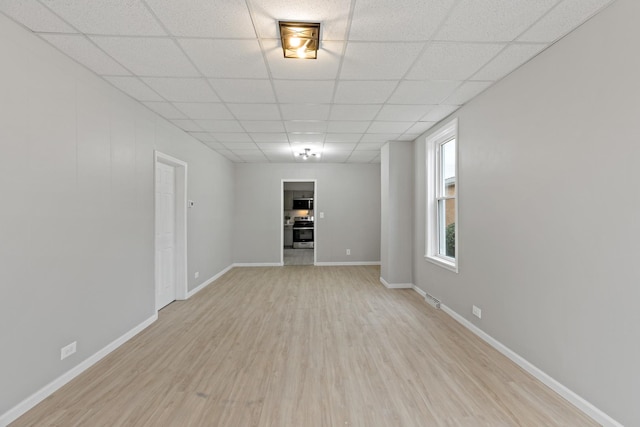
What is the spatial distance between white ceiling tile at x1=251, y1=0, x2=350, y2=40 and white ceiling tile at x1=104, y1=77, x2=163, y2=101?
5.07ft

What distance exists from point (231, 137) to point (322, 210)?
128 inches

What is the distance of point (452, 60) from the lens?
2471mm

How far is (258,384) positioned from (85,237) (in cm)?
192

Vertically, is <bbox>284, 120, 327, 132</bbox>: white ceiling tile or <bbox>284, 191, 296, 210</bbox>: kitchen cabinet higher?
<bbox>284, 120, 327, 132</bbox>: white ceiling tile

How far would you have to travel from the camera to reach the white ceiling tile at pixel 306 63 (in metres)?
2.28

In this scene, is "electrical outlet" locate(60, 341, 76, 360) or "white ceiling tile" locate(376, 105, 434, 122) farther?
"white ceiling tile" locate(376, 105, 434, 122)

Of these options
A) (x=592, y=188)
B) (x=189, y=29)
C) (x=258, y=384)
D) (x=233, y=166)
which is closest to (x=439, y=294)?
(x=592, y=188)

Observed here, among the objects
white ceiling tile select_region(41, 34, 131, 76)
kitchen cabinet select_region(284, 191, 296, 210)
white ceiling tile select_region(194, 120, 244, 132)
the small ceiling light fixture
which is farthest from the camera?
kitchen cabinet select_region(284, 191, 296, 210)

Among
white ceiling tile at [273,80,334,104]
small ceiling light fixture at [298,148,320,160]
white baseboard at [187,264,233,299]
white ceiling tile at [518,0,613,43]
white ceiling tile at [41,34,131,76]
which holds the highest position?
white ceiling tile at [518,0,613,43]

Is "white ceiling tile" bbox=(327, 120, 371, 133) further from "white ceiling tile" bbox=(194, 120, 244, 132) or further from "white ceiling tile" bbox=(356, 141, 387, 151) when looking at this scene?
"white ceiling tile" bbox=(194, 120, 244, 132)

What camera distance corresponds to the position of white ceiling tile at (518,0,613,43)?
1.82m

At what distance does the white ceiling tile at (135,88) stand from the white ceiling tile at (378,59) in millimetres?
1972

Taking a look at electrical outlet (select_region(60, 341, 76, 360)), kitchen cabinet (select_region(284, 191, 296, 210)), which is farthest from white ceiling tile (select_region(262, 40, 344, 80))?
kitchen cabinet (select_region(284, 191, 296, 210))

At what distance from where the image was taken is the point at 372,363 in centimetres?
264
